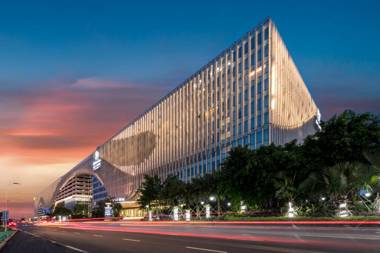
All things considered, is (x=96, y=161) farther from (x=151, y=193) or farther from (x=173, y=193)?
(x=173, y=193)

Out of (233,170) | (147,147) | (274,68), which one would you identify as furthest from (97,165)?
(233,170)

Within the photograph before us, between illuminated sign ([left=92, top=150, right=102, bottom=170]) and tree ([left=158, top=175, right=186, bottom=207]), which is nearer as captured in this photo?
tree ([left=158, top=175, right=186, bottom=207])

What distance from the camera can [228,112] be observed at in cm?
8369

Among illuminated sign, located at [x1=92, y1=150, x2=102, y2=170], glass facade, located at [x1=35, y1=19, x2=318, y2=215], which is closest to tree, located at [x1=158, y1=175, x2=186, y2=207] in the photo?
glass facade, located at [x1=35, y1=19, x2=318, y2=215]

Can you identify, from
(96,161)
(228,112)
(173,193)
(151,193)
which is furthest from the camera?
(96,161)

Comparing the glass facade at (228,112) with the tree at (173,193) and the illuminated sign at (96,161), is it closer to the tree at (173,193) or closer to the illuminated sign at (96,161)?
the tree at (173,193)

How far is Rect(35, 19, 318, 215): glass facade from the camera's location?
73.4 meters

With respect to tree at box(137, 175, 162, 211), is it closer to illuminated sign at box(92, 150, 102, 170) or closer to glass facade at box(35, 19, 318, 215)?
glass facade at box(35, 19, 318, 215)

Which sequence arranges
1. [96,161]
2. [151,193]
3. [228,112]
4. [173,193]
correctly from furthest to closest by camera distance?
[96,161] → [151,193] → [228,112] → [173,193]

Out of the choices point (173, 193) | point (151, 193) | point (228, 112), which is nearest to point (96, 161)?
point (151, 193)

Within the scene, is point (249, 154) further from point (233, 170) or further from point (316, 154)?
point (316, 154)

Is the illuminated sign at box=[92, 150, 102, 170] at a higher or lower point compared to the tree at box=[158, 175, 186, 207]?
higher

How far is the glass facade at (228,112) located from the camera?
73.4 m

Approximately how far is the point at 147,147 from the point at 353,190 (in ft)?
305
